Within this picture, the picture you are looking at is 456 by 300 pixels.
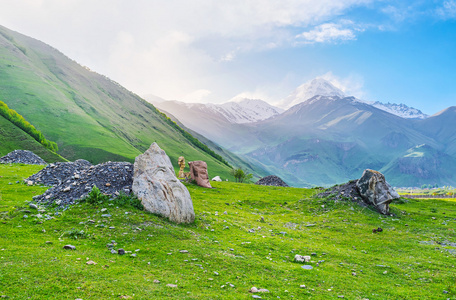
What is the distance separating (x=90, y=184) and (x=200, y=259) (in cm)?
1215

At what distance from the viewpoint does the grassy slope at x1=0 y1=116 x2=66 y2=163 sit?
82.5 meters

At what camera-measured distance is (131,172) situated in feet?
78.1

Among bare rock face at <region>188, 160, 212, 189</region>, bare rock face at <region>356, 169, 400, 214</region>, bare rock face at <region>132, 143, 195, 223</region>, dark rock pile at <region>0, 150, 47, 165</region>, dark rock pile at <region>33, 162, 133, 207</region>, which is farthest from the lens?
dark rock pile at <region>0, 150, 47, 165</region>

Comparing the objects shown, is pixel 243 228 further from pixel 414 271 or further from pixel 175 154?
pixel 175 154

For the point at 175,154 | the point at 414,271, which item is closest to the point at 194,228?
the point at 414,271

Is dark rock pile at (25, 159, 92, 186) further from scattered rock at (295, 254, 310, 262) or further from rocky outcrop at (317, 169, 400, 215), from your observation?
rocky outcrop at (317, 169, 400, 215)

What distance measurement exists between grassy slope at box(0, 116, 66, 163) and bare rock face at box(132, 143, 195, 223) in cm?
7518

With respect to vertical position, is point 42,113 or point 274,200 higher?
point 42,113

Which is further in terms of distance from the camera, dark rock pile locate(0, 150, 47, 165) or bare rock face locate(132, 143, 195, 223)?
dark rock pile locate(0, 150, 47, 165)

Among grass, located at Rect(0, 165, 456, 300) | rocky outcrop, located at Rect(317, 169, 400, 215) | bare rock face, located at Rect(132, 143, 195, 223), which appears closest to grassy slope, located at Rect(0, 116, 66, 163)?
grass, located at Rect(0, 165, 456, 300)

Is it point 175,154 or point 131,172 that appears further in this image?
point 175,154

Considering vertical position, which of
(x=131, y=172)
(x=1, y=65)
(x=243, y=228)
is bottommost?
(x=243, y=228)

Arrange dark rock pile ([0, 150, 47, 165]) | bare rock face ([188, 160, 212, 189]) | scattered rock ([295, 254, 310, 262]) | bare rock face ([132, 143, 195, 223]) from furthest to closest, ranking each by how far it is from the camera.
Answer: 1. dark rock pile ([0, 150, 47, 165])
2. bare rock face ([188, 160, 212, 189])
3. bare rock face ([132, 143, 195, 223])
4. scattered rock ([295, 254, 310, 262])

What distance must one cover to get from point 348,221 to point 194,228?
17848 mm
